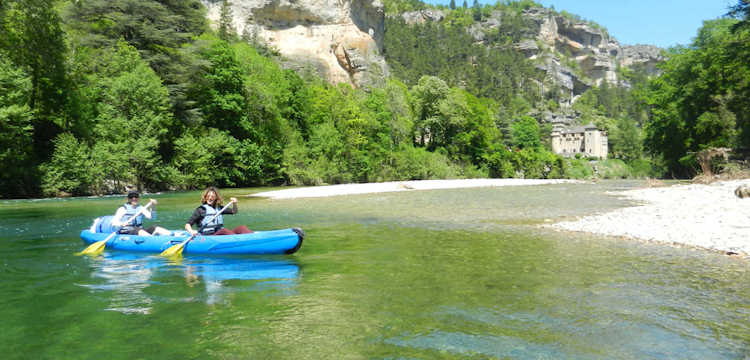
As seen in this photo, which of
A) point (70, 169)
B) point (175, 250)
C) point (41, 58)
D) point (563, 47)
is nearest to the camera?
point (175, 250)

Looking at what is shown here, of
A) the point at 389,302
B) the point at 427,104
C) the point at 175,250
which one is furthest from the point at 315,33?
the point at 389,302

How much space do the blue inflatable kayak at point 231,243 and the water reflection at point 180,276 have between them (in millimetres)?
177

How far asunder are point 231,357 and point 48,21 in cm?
3048

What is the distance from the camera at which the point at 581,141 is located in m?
118

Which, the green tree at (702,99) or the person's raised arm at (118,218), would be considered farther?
the green tree at (702,99)

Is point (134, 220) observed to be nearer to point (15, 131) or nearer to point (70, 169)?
point (15, 131)

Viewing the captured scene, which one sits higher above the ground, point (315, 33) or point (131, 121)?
Result: point (315, 33)

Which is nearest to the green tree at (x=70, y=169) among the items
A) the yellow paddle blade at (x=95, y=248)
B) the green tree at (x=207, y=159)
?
the green tree at (x=207, y=159)

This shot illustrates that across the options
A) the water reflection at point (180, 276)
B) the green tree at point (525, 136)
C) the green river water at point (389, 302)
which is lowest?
the water reflection at point (180, 276)

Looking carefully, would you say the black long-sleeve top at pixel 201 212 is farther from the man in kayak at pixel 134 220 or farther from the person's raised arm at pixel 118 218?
the person's raised arm at pixel 118 218

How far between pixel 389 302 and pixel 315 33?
Result: 65.9 m

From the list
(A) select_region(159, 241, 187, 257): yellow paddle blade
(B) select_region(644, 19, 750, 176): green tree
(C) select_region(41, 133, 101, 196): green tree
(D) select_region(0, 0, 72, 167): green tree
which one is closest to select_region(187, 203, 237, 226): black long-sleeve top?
(A) select_region(159, 241, 187, 257): yellow paddle blade

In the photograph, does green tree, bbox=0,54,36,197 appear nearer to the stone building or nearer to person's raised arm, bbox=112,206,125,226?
person's raised arm, bbox=112,206,125,226

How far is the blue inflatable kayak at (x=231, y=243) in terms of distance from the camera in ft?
29.0
